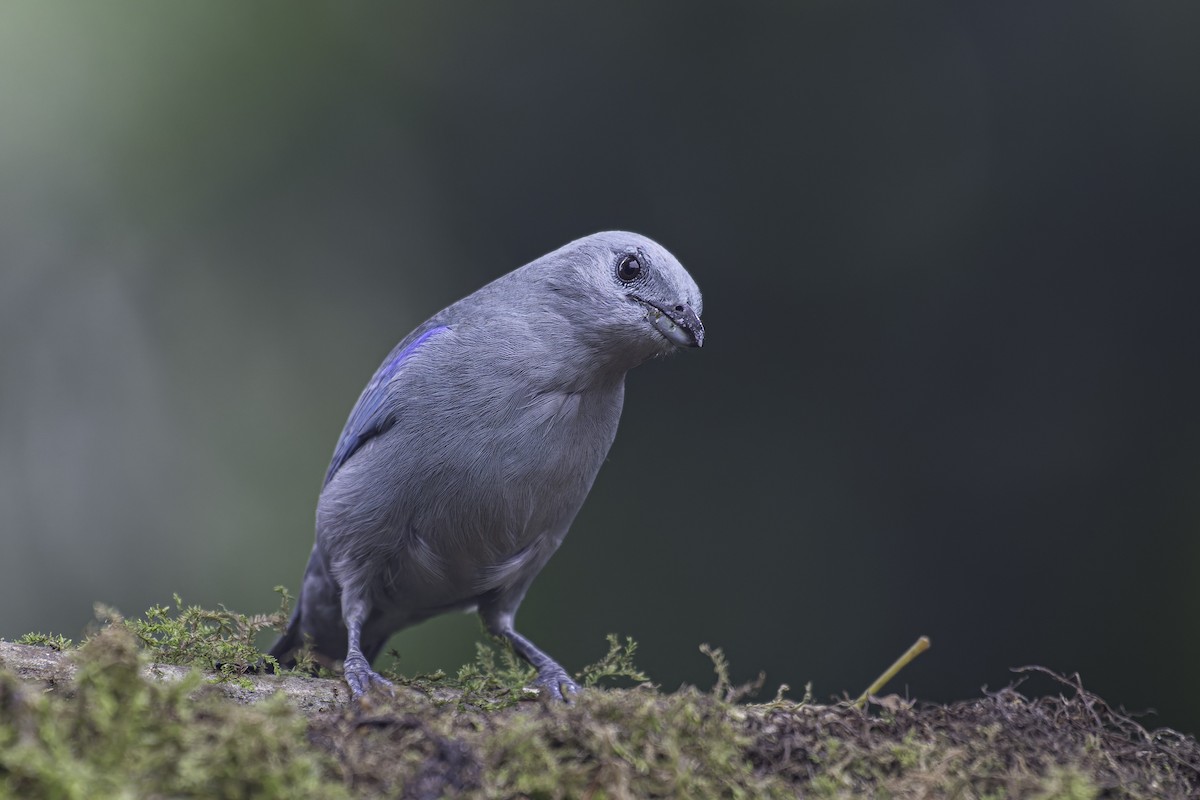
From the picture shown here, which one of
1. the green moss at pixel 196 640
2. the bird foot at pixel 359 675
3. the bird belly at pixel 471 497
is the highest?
the bird belly at pixel 471 497

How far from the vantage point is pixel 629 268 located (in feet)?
12.5

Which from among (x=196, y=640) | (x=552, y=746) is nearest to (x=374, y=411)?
(x=196, y=640)

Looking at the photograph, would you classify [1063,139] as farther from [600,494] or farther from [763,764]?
[763,764]

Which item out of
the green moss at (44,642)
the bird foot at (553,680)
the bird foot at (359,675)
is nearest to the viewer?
the green moss at (44,642)

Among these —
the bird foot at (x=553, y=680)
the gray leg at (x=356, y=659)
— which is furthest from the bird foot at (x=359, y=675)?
the bird foot at (x=553, y=680)

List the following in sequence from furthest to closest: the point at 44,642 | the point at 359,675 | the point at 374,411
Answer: the point at 374,411 < the point at 359,675 < the point at 44,642

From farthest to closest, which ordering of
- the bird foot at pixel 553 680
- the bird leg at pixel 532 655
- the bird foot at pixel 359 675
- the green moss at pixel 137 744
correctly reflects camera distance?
the bird leg at pixel 532 655
the bird foot at pixel 553 680
the bird foot at pixel 359 675
the green moss at pixel 137 744

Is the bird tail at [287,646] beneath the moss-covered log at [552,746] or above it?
beneath

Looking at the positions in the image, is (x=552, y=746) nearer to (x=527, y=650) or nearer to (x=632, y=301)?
(x=632, y=301)

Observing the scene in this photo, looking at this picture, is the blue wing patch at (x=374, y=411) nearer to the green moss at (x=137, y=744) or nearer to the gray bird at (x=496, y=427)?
the gray bird at (x=496, y=427)

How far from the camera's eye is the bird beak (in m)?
3.71

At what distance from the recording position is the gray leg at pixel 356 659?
355 cm

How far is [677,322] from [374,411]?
1.18 meters

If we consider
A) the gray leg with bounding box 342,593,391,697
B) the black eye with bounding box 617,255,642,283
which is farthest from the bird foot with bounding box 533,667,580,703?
the black eye with bounding box 617,255,642,283
